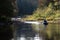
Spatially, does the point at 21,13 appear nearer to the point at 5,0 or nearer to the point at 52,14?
the point at 52,14

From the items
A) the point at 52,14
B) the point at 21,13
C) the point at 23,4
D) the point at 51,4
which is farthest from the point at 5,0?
the point at 23,4

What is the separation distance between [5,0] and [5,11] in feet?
5.38

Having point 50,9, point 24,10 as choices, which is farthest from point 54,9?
point 24,10

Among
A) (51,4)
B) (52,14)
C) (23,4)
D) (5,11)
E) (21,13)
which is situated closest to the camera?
(5,11)

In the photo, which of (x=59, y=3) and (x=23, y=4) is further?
(x=23, y=4)

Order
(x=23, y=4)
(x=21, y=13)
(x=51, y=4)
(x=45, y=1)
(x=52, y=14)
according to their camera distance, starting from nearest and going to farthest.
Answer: (x=52, y=14), (x=51, y=4), (x=45, y=1), (x=21, y=13), (x=23, y=4)

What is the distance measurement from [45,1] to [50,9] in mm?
8425

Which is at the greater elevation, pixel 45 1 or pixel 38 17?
pixel 45 1

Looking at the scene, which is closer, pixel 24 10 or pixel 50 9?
pixel 50 9

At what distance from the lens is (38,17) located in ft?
200

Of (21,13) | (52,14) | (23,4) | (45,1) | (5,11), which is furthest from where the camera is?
(23,4)

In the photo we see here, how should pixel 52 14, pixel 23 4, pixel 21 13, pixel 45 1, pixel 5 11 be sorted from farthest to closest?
pixel 23 4
pixel 21 13
pixel 45 1
pixel 52 14
pixel 5 11

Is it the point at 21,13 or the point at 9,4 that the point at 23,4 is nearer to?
the point at 21,13

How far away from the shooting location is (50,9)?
62688 millimetres
